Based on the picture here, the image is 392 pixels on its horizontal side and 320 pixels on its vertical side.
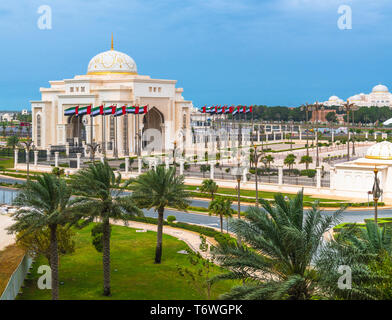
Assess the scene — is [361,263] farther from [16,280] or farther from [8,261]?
[8,261]

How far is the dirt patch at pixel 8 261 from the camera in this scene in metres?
21.6

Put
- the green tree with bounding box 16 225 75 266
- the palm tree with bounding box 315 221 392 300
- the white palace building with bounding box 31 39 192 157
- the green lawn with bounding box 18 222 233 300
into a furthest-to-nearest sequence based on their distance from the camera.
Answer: the white palace building with bounding box 31 39 192 157
the green tree with bounding box 16 225 75 266
the green lawn with bounding box 18 222 233 300
the palm tree with bounding box 315 221 392 300

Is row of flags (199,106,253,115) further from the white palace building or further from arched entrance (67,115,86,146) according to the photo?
arched entrance (67,115,86,146)

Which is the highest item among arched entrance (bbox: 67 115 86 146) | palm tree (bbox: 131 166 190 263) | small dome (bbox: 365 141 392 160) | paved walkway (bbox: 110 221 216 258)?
arched entrance (bbox: 67 115 86 146)

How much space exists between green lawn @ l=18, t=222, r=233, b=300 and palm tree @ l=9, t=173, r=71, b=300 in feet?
6.63

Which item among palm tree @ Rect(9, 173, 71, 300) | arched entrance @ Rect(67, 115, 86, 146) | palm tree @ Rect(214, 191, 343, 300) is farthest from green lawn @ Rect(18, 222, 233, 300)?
arched entrance @ Rect(67, 115, 86, 146)

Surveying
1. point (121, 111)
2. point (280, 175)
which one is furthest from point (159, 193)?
point (121, 111)

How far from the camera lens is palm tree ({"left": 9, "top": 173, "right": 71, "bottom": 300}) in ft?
66.3

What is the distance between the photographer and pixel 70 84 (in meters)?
81.1

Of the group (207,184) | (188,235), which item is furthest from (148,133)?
(188,235)

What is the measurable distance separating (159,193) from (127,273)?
4.13 meters

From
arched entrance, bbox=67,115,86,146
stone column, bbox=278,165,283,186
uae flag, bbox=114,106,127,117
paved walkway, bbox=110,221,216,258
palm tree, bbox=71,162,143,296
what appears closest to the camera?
palm tree, bbox=71,162,143,296

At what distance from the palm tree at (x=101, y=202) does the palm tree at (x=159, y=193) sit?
12.8 feet
